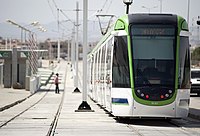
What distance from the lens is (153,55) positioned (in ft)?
58.7

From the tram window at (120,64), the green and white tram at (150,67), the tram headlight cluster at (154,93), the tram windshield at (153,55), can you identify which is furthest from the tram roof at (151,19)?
the tram headlight cluster at (154,93)

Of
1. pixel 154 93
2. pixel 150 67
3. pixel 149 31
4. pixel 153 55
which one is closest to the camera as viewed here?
pixel 154 93

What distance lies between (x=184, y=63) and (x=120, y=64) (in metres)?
2.18

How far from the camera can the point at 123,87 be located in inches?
703

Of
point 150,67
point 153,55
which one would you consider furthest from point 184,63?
point 150,67

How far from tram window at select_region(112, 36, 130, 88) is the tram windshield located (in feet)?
0.94

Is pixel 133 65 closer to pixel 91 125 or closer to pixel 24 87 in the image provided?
pixel 91 125

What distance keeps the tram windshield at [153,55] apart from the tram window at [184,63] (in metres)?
0.28

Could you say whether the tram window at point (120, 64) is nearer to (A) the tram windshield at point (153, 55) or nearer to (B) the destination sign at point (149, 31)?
(A) the tram windshield at point (153, 55)

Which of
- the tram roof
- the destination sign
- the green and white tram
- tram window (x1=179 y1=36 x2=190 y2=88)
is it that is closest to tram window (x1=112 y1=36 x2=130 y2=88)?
the green and white tram

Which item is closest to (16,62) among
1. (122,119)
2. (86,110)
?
(86,110)

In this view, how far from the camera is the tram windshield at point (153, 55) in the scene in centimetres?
1772

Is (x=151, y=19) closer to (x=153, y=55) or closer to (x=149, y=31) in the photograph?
(x=149, y=31)

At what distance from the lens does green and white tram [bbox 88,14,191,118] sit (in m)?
17.5
